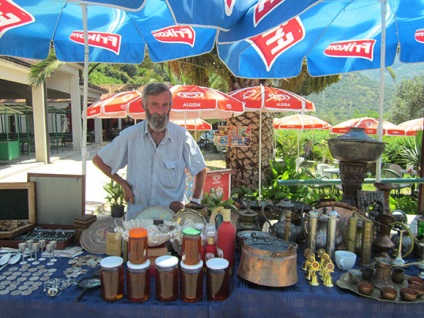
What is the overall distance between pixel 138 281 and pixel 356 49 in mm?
3625

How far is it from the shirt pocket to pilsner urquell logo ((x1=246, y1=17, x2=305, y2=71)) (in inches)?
71.8

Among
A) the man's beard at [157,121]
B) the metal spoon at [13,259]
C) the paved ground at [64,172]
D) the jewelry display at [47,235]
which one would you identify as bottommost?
the paved ground at [64,172]

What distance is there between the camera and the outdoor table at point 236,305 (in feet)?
4.86

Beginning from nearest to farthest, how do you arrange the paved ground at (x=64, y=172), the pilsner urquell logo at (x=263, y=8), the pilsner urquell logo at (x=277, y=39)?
the pilsner urquell logo at (x=263, y=8) < the pilsner urquell logo at (x=277, y=39) < the paved ground at (x=64, y=172)

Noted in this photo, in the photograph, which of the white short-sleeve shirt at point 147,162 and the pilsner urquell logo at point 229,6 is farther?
the white short-sleeve shirt at point 147,162

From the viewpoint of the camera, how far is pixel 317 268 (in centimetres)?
168

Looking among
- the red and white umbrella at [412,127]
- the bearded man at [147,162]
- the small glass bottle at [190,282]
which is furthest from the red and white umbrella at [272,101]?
the red and white umbrella at [412,127]

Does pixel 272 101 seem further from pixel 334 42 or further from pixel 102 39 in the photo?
pixel 102 39

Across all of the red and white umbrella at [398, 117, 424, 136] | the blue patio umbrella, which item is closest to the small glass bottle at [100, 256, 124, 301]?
the blue patio umbrella

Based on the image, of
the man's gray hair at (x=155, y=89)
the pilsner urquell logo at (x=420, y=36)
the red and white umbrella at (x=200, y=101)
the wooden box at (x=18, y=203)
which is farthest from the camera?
the red and white umbrella at (x=200, y=101)

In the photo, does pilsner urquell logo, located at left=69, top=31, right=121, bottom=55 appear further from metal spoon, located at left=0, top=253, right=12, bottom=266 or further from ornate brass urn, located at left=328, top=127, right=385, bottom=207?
ornate brass urn, located at left=328, top=127, right=385, bottom=207

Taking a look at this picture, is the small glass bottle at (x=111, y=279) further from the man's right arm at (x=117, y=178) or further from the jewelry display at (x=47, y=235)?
the man's right arm at (x=117, y=178)

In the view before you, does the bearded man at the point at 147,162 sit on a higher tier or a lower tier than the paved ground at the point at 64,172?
higher

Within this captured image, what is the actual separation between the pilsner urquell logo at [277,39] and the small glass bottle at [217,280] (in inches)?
108
